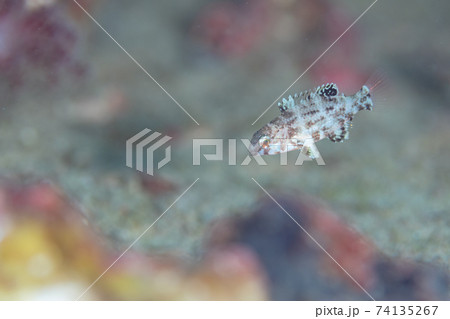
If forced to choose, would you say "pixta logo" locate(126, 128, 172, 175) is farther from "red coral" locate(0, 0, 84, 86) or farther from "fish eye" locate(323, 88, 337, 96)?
"fish eye" locate(323, 88, 337, 96)

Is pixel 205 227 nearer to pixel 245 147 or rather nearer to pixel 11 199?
pixel 11 199

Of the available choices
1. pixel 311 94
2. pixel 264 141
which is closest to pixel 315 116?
pixel 311 94

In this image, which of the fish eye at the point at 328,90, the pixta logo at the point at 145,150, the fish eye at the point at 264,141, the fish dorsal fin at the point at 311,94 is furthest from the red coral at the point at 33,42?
the fish eye at the point at 328,90

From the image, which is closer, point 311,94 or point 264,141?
point 311,94

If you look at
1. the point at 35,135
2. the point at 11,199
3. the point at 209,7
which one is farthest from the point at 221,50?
the point at 11,199

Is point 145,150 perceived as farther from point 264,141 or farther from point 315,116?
point 315,116

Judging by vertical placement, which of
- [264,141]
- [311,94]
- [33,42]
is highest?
[33,42]

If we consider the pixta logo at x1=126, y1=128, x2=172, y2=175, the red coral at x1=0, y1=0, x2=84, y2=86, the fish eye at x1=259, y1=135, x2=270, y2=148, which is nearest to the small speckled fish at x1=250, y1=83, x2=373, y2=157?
the fish eye at x1=259, y1=135, x2=270, y2=148
